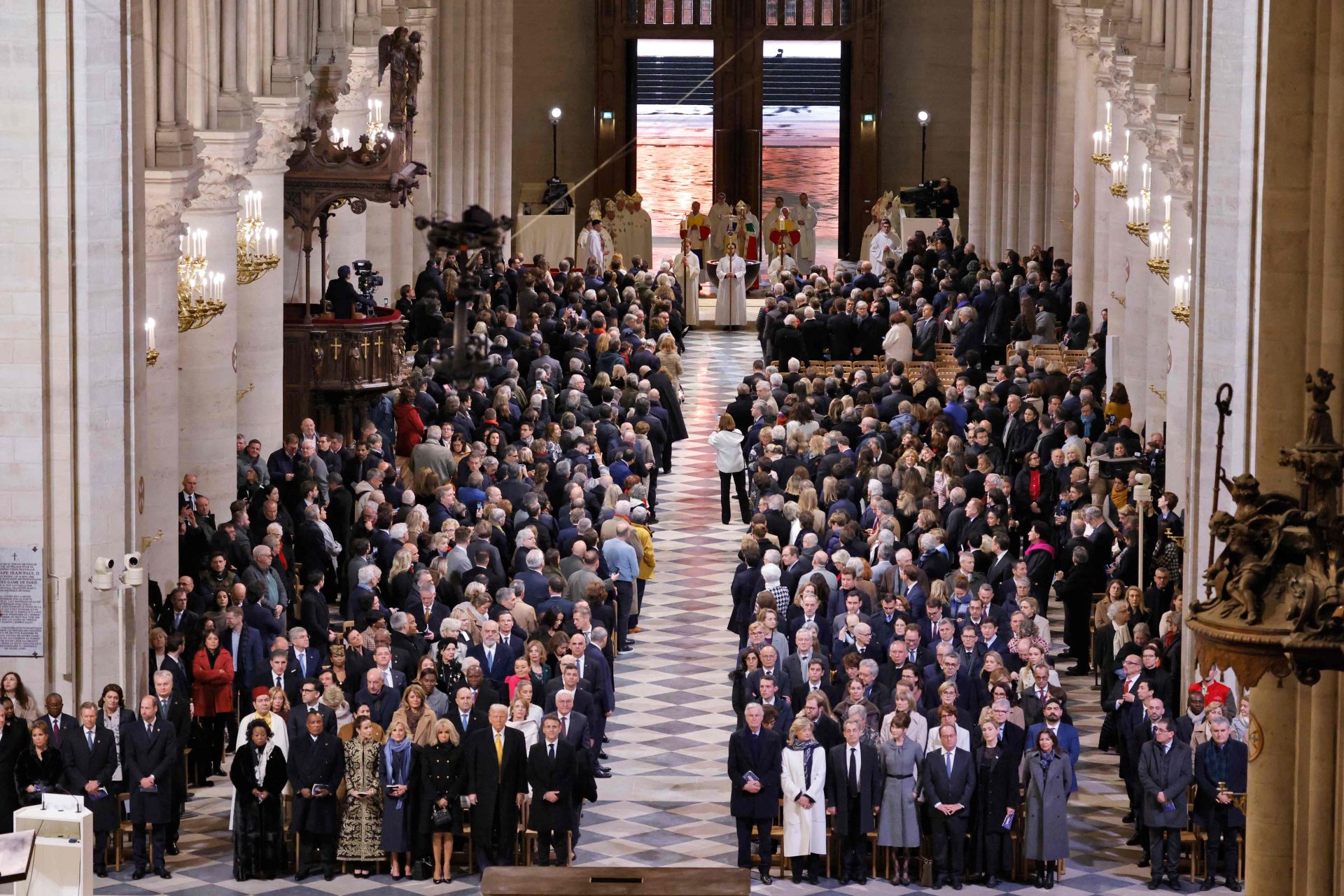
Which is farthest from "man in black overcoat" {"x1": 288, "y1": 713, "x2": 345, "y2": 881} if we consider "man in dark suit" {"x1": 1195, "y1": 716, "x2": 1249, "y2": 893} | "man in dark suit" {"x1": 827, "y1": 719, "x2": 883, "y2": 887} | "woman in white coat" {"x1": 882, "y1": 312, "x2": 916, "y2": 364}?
"woman in white coat" {"x1": 882, "y1": 312, "x2": 916, "y2": 364}

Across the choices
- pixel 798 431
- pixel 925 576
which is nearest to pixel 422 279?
pixel 798 431

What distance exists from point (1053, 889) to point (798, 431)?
1098cm

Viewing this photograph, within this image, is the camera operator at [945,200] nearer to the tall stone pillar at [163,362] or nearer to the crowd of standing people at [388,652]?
the crowd of standing people at [388,652]

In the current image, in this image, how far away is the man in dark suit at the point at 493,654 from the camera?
67.1 feet

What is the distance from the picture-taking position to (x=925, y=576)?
22.2 meters

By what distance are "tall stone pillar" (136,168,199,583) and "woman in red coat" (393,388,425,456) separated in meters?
5.47

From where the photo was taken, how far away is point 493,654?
2056cm

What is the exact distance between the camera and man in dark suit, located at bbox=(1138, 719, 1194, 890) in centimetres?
1831

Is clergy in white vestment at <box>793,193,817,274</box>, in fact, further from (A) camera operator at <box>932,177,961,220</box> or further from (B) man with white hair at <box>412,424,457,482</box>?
(B) man with white hair at <box>412,424,457,482</box>

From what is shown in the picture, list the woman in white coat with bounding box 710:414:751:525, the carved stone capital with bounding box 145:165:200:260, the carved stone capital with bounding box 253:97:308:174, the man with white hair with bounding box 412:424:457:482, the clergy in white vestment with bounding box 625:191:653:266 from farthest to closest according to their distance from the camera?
the clergy in white vestment with bounding box 625:191:653:266 < the woman in white coat with bounding box 710:414:751:525 < the carved stone capital with bounding box 253:97:308:174 < the man with white hair with bounding box 412:424:457:482 < the carved stone capital with bounding box 145:165:200:260

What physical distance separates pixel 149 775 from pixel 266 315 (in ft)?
34.7

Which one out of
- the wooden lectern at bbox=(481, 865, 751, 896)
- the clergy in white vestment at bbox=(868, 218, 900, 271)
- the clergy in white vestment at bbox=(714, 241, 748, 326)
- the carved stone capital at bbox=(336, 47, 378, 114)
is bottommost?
the wooden lectern at bbox=(481, 865, 751, 896)

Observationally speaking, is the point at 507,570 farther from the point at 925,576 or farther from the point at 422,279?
the point at 422,279

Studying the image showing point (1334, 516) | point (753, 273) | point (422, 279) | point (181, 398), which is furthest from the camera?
point (753, 273)
